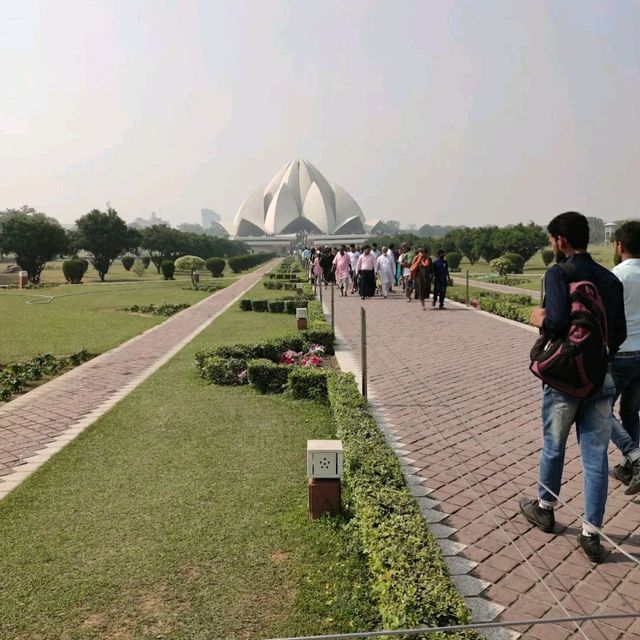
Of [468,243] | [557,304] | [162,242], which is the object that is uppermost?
[162,242]

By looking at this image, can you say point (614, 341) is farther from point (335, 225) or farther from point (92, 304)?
point (335, 225)

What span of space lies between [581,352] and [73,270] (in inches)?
1108

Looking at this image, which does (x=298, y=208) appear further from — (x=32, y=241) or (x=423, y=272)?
(x=423, y=272)

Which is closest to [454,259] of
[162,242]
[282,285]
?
[162,242]

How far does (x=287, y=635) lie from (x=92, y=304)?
15.6 metres

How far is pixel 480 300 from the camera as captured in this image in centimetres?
1347

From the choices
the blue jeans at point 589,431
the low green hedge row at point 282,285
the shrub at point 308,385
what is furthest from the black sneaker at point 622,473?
the low green hedge row at point 282,285

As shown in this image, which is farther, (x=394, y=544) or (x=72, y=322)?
(x=72, y=322)

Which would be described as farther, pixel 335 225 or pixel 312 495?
pixel 335 225

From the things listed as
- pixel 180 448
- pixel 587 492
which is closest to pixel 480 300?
pixel 180 448

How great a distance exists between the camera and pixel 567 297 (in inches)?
101

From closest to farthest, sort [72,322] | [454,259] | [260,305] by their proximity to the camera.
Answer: [72,322]
[260,305]
[454,259]

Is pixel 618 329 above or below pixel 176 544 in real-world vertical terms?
above

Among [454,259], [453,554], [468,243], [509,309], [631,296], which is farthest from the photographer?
[468,243]
